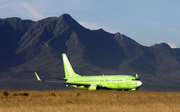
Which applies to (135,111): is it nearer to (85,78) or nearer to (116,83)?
(116,83)

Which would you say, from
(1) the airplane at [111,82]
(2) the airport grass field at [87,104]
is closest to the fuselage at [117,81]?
(1) the airplane at [111,82]

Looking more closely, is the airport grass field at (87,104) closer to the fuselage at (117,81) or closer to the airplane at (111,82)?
the fuselage at (117,81)

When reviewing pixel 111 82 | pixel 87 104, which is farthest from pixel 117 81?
pixel 87 104

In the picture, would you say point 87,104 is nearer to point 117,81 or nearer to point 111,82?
point 117,81

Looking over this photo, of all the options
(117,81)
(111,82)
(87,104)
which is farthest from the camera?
(111,82)

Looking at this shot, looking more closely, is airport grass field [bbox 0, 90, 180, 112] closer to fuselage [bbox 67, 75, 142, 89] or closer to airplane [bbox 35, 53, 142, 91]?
fuselage [bbox 67, 75, 142, 89]

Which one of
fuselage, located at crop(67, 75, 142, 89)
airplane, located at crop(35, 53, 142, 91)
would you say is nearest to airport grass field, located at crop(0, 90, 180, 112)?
fuselage, located at crop(67, 75, 142, 89)

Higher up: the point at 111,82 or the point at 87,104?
the point at 111,82

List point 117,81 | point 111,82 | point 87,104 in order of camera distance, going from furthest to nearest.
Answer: point 111,82 → point 117,81 → point 87,104

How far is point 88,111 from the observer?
29.0m

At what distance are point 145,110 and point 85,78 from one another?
1917 inches

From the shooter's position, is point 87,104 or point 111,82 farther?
point 111,82

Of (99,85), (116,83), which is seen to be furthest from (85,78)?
(116,83)

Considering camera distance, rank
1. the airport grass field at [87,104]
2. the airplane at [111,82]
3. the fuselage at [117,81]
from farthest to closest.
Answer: the airplane at [111,82]
the fuselage at [117,81]
the airport grass field at [87,104]
